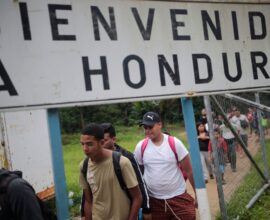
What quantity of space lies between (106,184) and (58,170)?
108 centimetres

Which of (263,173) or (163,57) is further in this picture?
(263,173)

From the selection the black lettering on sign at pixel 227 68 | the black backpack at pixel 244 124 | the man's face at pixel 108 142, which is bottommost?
the black backpack at pixel 244 124

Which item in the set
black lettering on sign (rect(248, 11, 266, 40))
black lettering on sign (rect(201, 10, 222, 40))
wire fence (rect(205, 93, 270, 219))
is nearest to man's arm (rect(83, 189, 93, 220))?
black lettering on sign (rect(201, 10, 222, 40))

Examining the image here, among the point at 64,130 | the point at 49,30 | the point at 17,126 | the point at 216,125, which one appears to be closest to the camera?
the point at 49,30

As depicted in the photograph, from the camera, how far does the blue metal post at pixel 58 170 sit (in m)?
2.22

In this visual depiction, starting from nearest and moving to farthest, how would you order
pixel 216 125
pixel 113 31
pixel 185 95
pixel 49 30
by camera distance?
pixel 49 30 < pixel 113 31 < pixel 185 95 < pixel 216 125

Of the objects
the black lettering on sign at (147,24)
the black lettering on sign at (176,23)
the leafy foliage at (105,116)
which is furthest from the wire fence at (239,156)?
the leafy foliage at (105,116)

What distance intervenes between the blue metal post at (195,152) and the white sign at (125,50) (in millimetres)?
265

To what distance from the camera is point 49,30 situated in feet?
7.03

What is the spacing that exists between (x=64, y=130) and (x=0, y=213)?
3121 cm

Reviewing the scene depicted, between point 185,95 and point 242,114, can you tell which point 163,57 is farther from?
point 242,114

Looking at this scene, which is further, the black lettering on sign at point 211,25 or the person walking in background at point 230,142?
the person walking in background at point 230,142

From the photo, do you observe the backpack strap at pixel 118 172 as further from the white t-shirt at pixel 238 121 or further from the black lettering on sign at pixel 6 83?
the white t-shirt at pixel 238 121

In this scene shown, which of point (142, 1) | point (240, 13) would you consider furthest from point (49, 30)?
point (240, 13)
